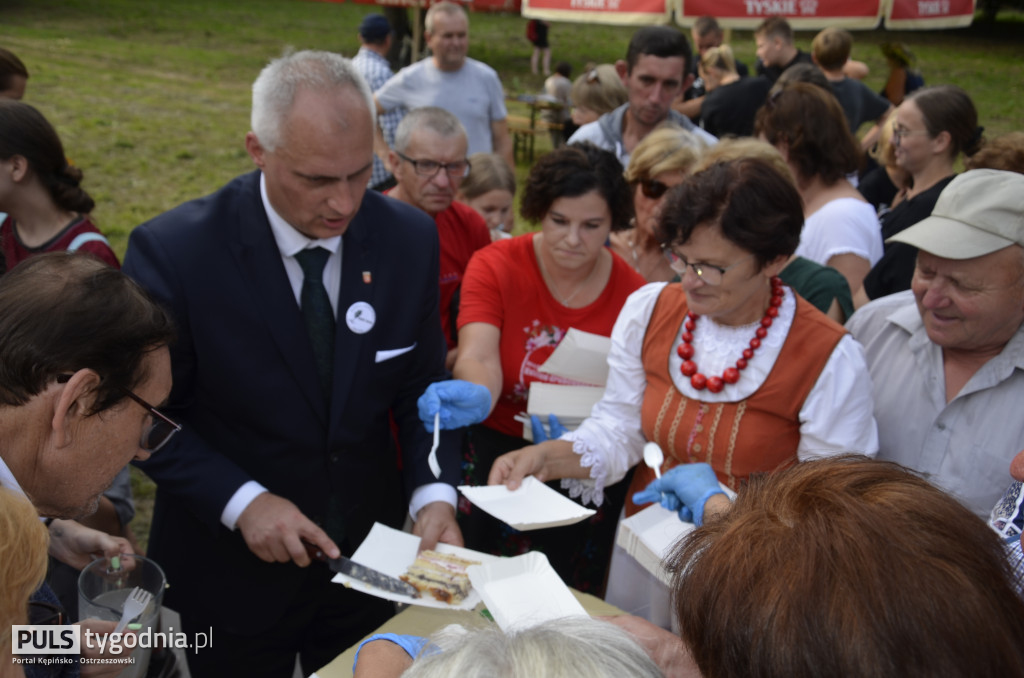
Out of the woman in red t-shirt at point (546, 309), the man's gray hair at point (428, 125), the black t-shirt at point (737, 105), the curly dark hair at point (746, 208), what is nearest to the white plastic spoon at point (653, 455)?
the woman in red t-shirt at point (546, 309)

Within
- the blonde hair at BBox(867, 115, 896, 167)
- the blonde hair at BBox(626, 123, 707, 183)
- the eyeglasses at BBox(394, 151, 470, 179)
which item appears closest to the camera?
the blonde hair at BBox(626, 123, 707, 183)

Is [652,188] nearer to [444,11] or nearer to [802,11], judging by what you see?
[444,11]

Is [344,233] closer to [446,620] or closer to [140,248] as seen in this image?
[140,248]

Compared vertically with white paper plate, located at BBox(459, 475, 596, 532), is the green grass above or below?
above

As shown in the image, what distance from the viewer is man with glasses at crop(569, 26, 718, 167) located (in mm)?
4535

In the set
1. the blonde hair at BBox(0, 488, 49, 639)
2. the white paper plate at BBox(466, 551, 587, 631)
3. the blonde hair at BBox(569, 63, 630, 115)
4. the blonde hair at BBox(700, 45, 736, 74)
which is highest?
the blonde hair at BBox(700, 45, 736, 74)

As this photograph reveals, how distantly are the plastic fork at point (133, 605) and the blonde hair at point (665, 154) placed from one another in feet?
8.56

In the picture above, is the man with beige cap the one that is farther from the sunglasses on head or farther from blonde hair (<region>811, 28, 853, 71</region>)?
blonde hair (<region>811, 28, 853, 71</region>)

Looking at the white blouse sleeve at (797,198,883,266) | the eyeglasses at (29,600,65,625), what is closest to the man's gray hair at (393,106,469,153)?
the white blouse sleeve at (797,198,883,266)

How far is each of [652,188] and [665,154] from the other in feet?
0.53

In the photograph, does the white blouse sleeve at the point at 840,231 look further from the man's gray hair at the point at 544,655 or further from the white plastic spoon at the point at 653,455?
the man's gray hair at the point at 544,655

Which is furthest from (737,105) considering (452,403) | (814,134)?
(452,403)

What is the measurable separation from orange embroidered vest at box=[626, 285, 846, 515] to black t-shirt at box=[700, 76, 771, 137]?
4272mm

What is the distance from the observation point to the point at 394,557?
83.4 inches
